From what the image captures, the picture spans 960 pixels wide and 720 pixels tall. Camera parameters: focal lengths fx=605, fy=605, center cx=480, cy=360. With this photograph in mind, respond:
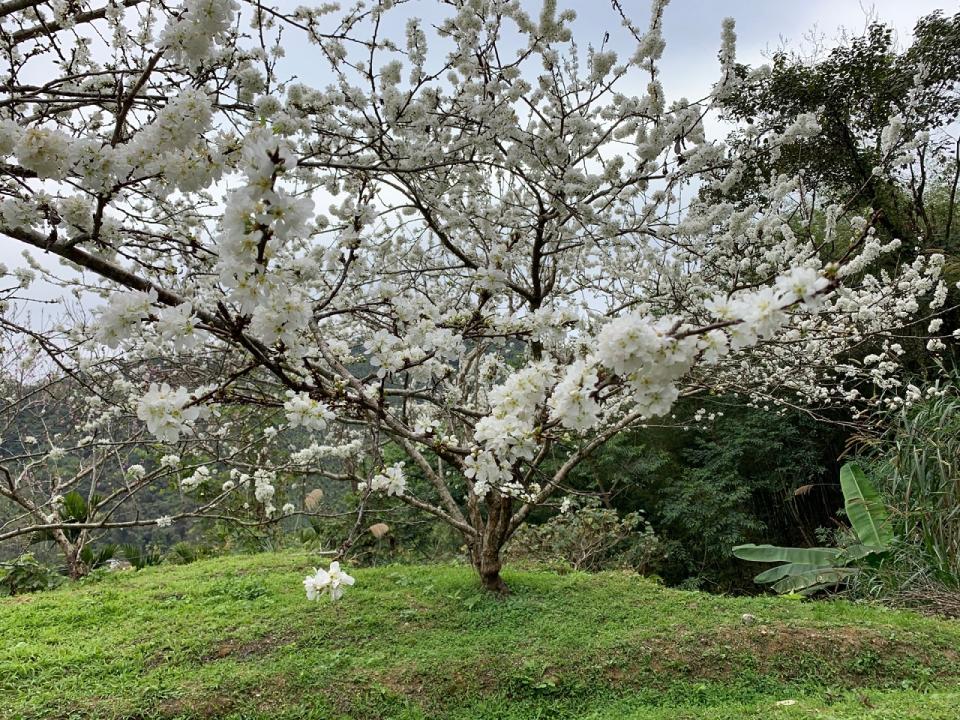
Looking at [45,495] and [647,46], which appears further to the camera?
[45,495]

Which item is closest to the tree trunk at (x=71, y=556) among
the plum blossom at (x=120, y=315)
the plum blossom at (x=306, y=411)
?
the plum blossom at (x=306, y=411)

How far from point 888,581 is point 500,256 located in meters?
4.74

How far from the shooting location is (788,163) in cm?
887

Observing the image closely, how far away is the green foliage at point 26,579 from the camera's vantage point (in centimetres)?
588

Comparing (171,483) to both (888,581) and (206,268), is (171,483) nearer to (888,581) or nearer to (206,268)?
(206,268)

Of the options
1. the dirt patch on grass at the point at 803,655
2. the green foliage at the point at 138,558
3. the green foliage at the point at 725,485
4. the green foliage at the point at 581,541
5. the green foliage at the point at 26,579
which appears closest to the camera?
the dirt patch on grass at the point at 803,655

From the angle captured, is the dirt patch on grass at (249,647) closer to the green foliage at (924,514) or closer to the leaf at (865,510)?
the green foliage at (924,514)

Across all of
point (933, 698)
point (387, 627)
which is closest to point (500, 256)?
point (387, 627)

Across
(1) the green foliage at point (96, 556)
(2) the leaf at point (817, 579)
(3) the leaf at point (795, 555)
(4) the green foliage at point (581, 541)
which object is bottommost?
(2) the leaf at point (817, 579)

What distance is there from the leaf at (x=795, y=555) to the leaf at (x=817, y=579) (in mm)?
137

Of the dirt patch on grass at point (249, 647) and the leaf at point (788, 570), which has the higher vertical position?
the dirt patch on grass at point (249, 647)

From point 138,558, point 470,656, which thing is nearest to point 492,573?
point 470,656

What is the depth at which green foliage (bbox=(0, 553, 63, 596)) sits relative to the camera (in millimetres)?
5879

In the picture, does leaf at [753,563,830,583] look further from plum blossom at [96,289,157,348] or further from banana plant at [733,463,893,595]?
plum blossom at [96,289,157,348]
